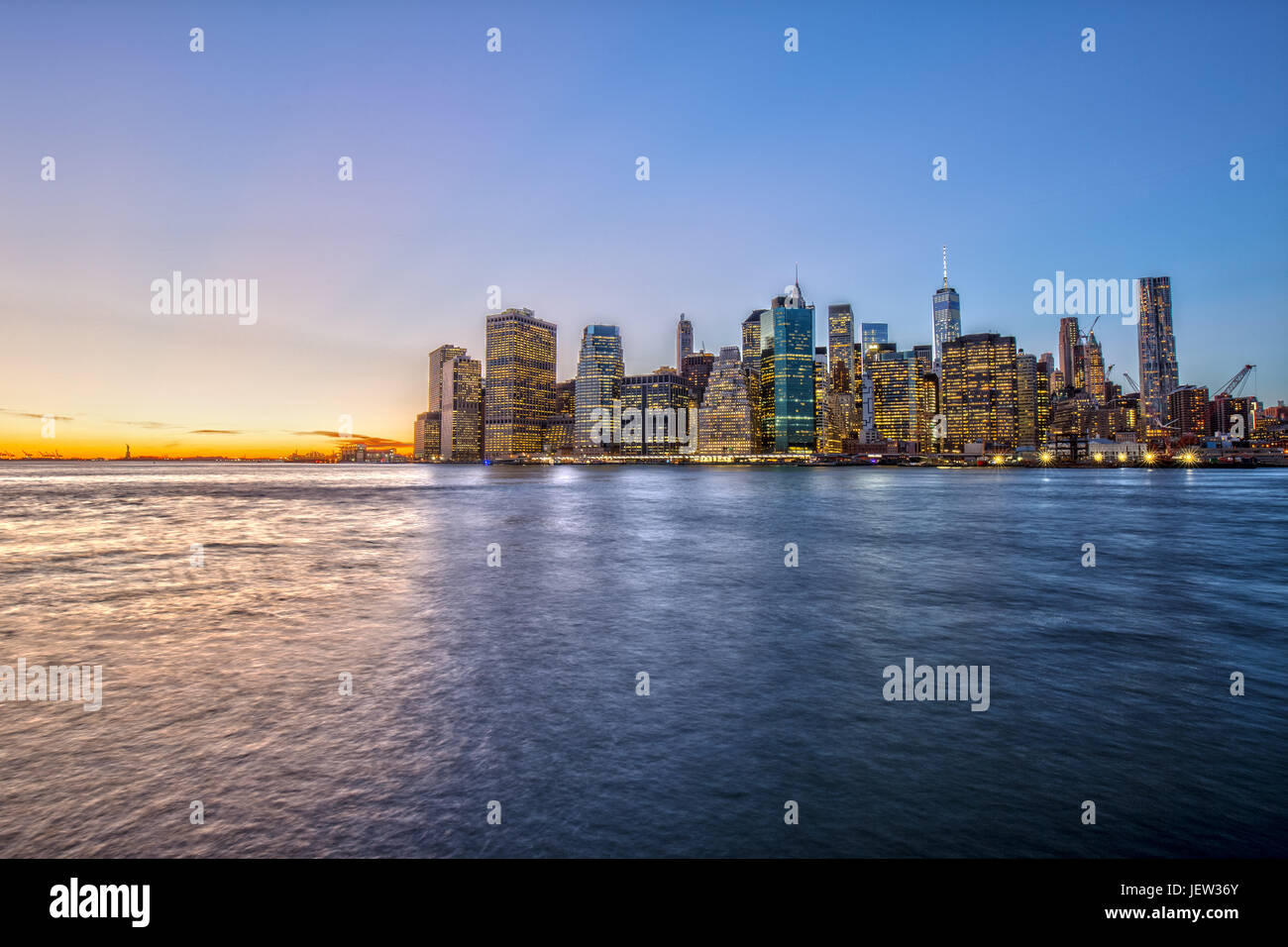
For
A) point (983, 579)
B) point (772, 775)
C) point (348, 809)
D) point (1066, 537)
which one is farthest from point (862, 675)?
point (1066, 537)

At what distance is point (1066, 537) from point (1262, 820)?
3906cm

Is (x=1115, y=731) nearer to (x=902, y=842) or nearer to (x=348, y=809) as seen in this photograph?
(x=902, y=842)

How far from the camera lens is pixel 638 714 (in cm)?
1065

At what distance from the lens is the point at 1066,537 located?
4069cm

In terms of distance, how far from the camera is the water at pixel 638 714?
7.08 meters

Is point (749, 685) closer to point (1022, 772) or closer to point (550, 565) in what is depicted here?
point (1022, 772)

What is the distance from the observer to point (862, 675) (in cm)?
1289

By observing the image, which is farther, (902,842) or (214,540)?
(214,540)

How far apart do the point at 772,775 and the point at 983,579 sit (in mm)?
20553

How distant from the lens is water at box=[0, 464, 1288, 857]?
7082 millimetres

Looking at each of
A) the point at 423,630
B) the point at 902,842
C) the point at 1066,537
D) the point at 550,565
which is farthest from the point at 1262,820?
A: the point at 1066,537
